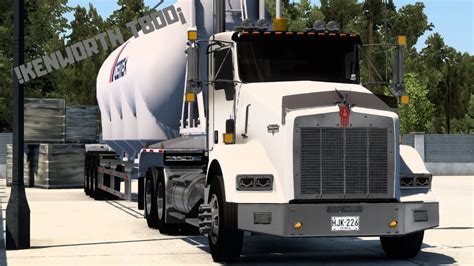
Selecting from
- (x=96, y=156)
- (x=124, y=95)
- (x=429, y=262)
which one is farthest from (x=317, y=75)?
(x=96, y=156)

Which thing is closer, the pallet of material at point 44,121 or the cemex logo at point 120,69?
the cemex logo at point 120,69

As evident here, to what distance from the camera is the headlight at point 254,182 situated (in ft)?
37.0

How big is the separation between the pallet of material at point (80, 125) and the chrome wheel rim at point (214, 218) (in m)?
19.1

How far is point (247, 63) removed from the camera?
12625 mm

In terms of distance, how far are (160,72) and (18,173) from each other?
12.8 ft

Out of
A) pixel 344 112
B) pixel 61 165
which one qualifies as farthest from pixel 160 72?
pixel 61 165

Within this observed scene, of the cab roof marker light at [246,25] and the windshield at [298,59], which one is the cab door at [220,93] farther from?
the cab roof marker light at [246,25]

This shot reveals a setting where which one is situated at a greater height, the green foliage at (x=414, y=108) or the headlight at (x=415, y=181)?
the green foliage at (x=414, y=108)

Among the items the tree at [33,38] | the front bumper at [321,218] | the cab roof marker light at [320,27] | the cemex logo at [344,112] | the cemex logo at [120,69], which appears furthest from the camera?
the tree at [33,38]

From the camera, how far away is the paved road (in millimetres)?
12398

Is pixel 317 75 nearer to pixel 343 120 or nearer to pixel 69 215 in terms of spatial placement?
pixel 343 120

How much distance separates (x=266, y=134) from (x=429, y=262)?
277cm

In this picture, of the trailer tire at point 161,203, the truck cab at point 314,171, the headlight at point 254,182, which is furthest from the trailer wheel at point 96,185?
the headlight at point 254,182

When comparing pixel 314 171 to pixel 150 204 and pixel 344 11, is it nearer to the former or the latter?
pixel 150 204
